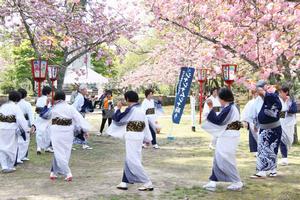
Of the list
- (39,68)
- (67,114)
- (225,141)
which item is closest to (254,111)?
(225,141)

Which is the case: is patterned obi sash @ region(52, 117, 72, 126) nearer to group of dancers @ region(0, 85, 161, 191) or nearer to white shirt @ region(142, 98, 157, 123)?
group of dancers @ region(0, 85, 161, 191)

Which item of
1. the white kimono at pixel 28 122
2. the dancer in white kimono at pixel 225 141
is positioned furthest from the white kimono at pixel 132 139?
the white kimono at pixel 28 122

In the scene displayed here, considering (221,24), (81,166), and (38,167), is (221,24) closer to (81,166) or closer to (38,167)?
(81,166)

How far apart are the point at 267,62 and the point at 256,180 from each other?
323 cm

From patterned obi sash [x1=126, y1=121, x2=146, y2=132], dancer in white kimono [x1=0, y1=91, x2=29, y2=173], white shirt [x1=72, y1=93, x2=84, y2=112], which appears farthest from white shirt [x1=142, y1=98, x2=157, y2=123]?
patterned obi sash [x1=126, y1=121, x2=146, y2=132]

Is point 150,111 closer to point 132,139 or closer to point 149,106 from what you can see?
point 149,106

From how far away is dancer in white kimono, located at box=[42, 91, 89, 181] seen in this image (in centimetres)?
832

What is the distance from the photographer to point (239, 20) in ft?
35.7

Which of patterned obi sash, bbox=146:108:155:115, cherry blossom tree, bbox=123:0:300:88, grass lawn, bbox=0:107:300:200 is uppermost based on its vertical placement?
cherry blossom tree, bbox=123:0:300:88

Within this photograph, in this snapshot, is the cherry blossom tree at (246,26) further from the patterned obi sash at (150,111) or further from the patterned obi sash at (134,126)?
the patterned obi sash at (134,126)

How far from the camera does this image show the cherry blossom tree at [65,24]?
1053 centimetres

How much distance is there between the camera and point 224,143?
763 centimetres

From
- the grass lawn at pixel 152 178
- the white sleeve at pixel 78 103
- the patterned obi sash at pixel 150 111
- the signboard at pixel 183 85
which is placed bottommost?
the grass lawn at pixel 152 178

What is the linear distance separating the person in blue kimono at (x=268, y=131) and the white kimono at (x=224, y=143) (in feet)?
3.33
